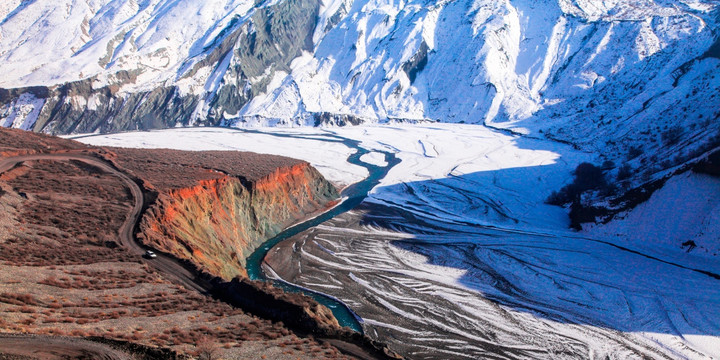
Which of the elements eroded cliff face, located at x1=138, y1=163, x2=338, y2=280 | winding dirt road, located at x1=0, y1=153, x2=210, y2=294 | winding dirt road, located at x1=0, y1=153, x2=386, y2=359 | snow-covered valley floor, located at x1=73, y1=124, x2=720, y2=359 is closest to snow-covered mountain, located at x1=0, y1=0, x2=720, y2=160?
snow-covered valley floor, located at x1=73, y1=124, x2=720, y2=359

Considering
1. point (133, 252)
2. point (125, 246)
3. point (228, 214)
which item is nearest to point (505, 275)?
point (228, 214)

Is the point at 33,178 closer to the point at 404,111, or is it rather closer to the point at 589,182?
the point at 589,182

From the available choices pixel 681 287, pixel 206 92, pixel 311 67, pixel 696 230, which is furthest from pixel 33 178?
pixel 311 67

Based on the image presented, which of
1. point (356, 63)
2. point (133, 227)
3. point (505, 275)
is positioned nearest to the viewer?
point (133, 227)

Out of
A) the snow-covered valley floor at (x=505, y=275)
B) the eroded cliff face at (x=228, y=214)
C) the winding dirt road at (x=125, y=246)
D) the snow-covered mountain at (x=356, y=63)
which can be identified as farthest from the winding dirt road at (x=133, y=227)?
the snow-covered mountain at (x=356, y=63)

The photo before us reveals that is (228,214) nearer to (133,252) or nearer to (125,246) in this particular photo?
(125,246)
